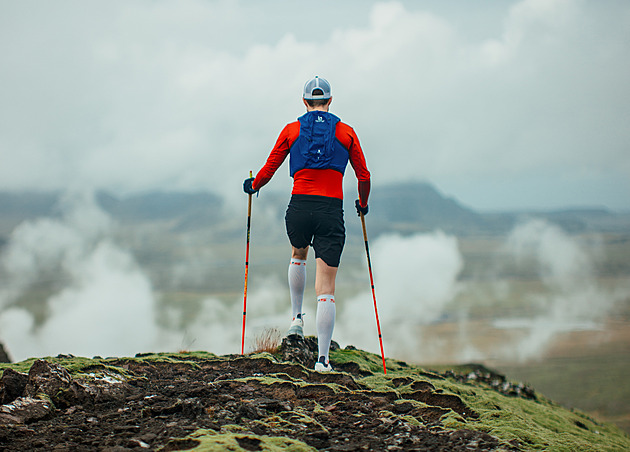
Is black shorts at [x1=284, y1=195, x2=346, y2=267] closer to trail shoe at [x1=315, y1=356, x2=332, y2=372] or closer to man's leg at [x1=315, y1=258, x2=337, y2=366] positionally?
man's leg at [x1=315, y1=258, x2=337, y2=366]

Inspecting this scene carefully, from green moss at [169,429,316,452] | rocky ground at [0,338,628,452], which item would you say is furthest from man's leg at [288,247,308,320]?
green moss at [169,429,316,452]

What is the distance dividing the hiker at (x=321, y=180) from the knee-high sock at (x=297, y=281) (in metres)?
0.67

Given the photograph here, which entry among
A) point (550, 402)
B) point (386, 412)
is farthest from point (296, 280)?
point (550, 402)

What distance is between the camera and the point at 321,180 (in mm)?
8188

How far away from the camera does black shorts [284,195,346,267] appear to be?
820cm

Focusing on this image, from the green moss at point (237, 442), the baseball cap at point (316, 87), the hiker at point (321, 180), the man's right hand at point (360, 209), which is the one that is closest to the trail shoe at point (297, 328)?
the hiker at point (321, 180)

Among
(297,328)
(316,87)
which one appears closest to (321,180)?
(316,87)

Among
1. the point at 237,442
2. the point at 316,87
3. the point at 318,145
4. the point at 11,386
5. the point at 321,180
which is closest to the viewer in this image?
the point at 237,442

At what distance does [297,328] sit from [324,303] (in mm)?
1336

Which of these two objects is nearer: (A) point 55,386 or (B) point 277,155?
(A) point 55,386

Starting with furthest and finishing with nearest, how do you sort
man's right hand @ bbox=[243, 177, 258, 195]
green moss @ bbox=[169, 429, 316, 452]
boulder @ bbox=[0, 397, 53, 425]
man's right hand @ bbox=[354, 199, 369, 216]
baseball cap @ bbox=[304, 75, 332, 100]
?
man's right hand @ bbox=[243, 177, 258, 195] → man's right hand @ bbox=[354, 199, 369, 216] → baseball cap @ bbox=[304, 75, 332, 100] → boulder @ bbox=[0, 397, 53, 425] → green moss @ bbox=[169, 429, 316, 452]

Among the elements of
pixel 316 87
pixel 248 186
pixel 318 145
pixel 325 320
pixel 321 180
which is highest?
pixel 316 87

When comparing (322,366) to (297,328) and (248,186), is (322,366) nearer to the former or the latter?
(297,328)

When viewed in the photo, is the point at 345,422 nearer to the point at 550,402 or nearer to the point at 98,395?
the point at 98,395
